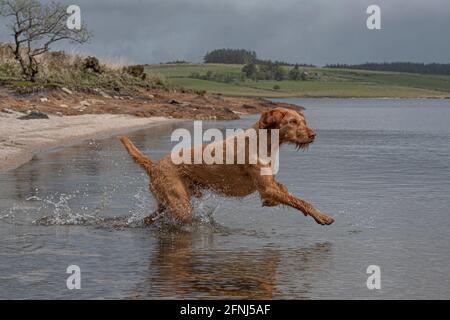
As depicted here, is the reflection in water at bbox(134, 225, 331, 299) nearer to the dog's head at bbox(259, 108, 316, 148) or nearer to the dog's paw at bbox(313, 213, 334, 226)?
the dog's paw at bbox(313, 213, 334, 226)

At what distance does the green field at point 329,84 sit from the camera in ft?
375

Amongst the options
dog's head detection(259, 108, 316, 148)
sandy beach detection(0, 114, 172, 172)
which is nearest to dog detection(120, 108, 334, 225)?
dog's head detection(259, 108, 316, 148)

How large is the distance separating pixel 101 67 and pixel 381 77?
4318 inches

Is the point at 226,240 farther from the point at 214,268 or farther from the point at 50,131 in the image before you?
the point at 50,131

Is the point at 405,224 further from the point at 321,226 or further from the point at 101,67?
the point at 101,67

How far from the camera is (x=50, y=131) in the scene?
87.4 ft

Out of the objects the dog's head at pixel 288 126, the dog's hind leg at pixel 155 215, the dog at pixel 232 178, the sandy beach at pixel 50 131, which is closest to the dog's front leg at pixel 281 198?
the dog at pixel 232 178

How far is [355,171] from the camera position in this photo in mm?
18719

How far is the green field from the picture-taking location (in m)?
114

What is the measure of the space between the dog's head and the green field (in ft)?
300

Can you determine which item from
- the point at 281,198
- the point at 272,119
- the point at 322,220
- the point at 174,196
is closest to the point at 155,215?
the point at 174,196
